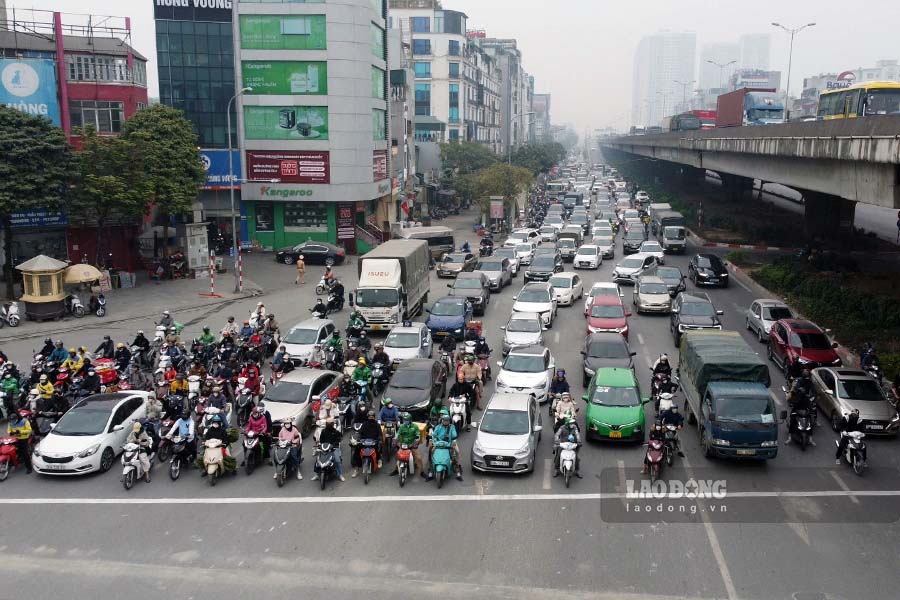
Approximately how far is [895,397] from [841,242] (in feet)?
108

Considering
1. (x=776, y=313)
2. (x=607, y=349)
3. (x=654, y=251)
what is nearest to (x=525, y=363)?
(x=607, y=349)

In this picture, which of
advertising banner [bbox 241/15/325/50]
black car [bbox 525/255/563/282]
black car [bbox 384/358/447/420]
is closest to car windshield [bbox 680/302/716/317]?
black car [bbox 384/358/447/420]

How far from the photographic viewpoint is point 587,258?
47.3 metres

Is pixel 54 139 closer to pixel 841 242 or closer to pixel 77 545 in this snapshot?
pixel 77 545

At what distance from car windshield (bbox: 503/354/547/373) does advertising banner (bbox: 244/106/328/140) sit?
107 feet

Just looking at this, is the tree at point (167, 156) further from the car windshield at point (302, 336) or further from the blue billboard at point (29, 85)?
the car windshield at point (302, 336)

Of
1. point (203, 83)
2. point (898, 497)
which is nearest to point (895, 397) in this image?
point (898, 497)

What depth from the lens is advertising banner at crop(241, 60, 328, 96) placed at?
5056 centimetres

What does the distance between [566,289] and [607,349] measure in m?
12.6

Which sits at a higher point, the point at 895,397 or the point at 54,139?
the point at 54,139

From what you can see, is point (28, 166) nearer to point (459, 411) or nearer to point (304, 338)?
point (304, 338)

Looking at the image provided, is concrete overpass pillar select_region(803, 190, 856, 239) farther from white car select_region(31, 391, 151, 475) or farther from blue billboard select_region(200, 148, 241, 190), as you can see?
white car select_region(31, 391, 151, 475)

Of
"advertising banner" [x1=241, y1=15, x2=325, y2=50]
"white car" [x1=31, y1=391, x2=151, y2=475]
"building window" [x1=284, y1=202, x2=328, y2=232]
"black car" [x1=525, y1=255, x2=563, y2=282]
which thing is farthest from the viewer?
"building window" [x1=284, y1=202, x2=328, y2=232]

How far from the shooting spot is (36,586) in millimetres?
12016
